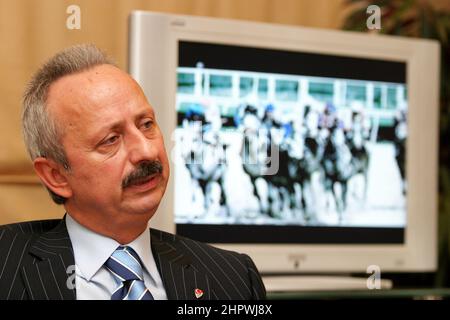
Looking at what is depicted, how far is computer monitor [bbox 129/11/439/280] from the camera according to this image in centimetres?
261

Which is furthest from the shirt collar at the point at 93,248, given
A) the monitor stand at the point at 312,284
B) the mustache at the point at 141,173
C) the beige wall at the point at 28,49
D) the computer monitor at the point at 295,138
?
the beige wall at the point at 28,49

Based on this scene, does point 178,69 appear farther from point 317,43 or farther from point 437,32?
point 437,32

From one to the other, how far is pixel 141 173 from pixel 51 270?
253 mm

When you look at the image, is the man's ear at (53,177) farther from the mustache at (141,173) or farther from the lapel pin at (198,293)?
the lapel pin at (198,293)

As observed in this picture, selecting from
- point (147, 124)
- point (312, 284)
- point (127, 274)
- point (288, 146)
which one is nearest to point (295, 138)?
point (288, 146)

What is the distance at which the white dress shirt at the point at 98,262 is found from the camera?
5.07 ft

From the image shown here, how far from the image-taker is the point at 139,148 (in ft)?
5.11

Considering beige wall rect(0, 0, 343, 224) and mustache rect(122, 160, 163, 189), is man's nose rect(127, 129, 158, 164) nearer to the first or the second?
mustache rect(122, 160, 163, 189)

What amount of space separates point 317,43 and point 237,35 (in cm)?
33

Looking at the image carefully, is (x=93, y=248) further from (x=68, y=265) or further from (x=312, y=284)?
(x=312, y=284)

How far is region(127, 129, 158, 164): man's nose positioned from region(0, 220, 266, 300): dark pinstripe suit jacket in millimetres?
223

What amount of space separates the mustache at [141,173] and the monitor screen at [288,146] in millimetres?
995

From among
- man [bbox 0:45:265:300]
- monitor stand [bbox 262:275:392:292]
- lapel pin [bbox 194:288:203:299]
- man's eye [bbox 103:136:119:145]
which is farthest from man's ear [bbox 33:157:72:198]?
monitor stand [bbox 262:275:392:292]
